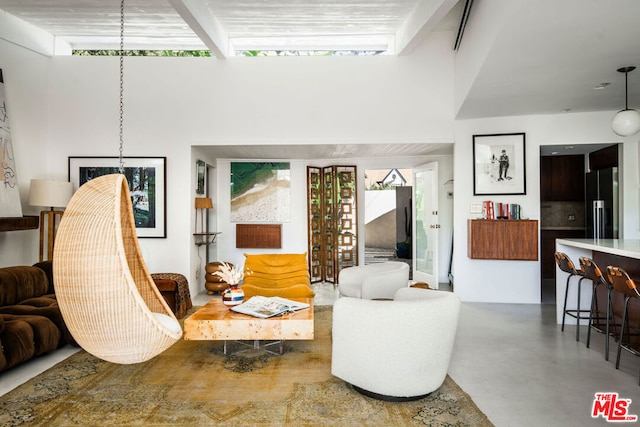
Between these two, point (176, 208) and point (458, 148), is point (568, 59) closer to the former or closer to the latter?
point (458, 148)

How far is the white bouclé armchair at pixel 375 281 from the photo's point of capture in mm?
4105

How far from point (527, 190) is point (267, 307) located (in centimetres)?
420

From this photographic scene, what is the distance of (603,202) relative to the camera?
19.9 feet

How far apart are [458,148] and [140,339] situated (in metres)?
4.97

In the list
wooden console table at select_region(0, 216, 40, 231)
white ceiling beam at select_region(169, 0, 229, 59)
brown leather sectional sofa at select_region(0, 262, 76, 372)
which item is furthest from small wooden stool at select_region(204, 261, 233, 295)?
white ceiling beam at select_region(169, 0, 229, 59)

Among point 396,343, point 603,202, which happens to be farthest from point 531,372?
point 603,202

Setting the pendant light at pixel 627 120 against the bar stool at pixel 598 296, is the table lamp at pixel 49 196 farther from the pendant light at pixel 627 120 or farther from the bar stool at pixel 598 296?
the pendant light at pixel 627 120

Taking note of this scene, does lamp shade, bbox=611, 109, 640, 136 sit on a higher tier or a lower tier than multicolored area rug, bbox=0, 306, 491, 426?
higher

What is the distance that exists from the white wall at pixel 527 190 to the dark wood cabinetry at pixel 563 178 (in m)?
1.93

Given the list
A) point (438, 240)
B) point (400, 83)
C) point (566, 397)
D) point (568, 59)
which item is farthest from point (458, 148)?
point (566, 397)

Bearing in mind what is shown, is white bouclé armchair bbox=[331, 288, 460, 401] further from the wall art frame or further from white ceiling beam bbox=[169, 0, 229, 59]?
the wall art frame

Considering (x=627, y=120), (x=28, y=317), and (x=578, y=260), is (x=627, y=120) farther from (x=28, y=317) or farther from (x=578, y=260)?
(x=28, y=317)

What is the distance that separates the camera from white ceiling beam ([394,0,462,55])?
4145mm

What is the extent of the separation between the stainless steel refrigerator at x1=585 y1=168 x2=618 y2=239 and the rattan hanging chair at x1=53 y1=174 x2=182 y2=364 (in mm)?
6185
